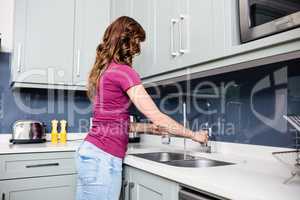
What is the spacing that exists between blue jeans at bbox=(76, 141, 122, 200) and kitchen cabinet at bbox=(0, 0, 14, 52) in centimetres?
139

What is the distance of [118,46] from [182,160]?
671 millimetres

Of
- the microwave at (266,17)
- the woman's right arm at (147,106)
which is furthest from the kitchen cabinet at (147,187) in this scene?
the microwave at (266,17)

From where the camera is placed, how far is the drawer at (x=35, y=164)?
1.60 m

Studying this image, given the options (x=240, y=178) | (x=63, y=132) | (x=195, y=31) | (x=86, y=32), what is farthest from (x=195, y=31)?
(x=63, y=132)

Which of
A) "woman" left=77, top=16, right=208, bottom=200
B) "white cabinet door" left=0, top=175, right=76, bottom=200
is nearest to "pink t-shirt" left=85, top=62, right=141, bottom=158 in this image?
"woman" left=77, top=16, right=208, bottom=200

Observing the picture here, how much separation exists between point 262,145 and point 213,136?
32cm

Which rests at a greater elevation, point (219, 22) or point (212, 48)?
point (219, 22)

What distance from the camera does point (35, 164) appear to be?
5.48 ft

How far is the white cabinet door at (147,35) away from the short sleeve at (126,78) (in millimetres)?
473

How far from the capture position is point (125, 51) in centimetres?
137

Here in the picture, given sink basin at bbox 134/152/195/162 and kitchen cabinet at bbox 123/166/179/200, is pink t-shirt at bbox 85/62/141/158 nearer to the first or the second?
kitchen cabinet at bbox 123/166/179/200

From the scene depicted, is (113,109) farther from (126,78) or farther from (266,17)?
(266,17)

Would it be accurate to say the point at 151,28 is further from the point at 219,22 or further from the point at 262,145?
the point at 262,145

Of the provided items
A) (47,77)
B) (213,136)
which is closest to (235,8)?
(213,136)
